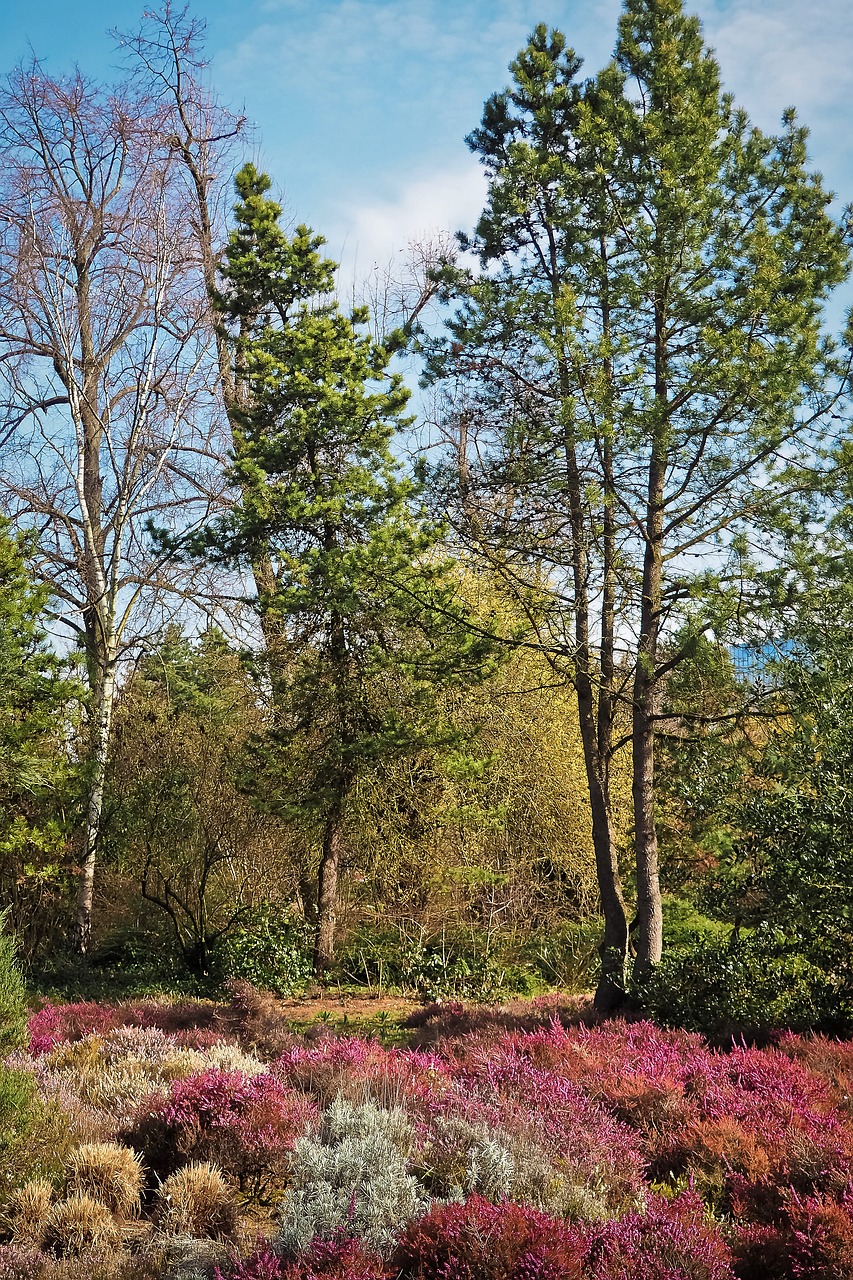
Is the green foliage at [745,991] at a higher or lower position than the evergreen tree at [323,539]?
lower

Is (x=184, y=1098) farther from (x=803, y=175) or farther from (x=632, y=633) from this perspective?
(x=803, y=175)

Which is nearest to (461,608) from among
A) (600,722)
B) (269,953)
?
(600,722)

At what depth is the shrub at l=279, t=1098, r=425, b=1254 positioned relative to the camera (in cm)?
380

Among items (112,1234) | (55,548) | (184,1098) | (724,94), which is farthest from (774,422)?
(55,548)

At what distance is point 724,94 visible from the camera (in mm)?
9062

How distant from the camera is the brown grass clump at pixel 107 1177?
4539 millimetres

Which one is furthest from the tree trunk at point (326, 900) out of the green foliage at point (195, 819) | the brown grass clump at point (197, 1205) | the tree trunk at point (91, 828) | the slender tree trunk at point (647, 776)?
the brown grass clump at point (197, 1205)

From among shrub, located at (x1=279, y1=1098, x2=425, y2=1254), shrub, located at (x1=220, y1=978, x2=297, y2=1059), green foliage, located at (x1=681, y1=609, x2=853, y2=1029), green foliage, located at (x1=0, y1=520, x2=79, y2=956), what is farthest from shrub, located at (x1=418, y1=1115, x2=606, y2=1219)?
green foliage, located at (x1=0, y1=520, x2=79, y2=956)

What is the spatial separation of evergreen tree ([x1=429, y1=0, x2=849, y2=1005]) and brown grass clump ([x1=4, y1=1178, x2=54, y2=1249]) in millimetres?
5553

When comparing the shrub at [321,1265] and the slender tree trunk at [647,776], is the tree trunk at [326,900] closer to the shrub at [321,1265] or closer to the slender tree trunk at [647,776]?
the slender tree trunk at [647,776]

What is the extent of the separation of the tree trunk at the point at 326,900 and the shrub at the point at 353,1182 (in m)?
7.55

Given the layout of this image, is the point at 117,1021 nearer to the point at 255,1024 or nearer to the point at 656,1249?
the point at 255,1024

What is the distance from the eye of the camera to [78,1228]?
4.19 metres

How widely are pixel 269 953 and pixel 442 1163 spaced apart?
28.3 feet
